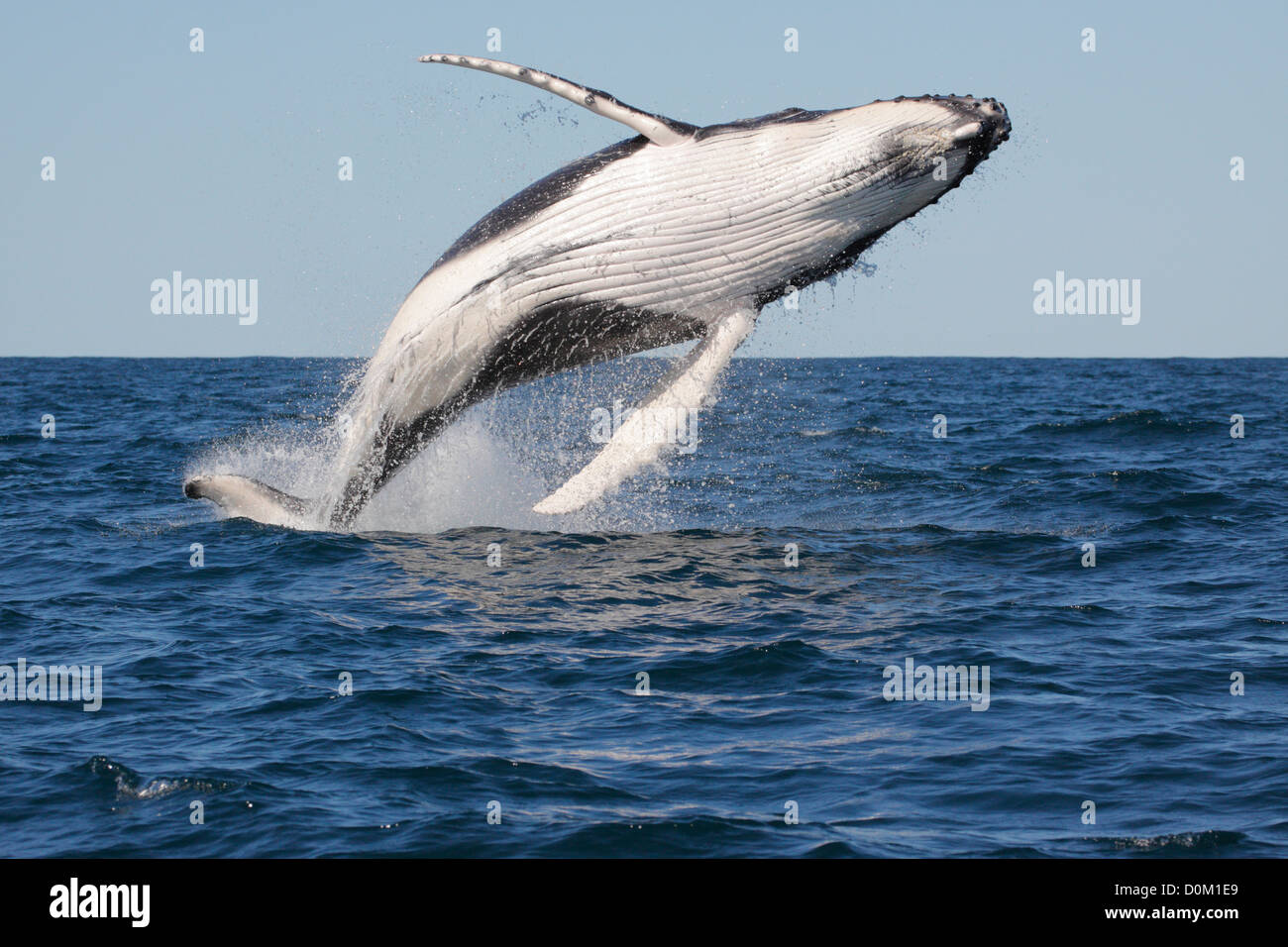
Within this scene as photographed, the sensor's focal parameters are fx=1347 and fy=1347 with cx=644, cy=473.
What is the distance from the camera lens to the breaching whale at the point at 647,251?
450 inches

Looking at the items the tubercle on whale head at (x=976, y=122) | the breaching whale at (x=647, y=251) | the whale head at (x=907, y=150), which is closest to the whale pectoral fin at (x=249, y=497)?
the breaching whale at (x=647, y=251)

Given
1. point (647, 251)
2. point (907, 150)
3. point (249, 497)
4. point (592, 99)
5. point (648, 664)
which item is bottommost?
point (648, 664)

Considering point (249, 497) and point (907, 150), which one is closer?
point (907, 150)

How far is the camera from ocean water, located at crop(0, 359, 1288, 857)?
28.3ft

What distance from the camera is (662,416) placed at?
546 inches

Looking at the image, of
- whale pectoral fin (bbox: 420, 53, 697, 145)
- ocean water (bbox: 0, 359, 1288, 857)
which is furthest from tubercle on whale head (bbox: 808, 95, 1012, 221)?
ocean water (bbox: 0, 359, 1288, 857)

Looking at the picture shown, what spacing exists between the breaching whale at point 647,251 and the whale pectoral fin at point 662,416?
0.02 m

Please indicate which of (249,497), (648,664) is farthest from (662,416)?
(249,497)

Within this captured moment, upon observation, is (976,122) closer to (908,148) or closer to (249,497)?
(908,148)

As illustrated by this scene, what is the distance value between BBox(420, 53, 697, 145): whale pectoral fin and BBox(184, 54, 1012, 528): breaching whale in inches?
0.5

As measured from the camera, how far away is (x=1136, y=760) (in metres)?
9.82

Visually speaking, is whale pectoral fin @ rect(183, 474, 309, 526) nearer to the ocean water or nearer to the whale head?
the ocean water

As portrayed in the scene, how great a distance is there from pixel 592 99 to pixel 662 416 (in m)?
3.34
